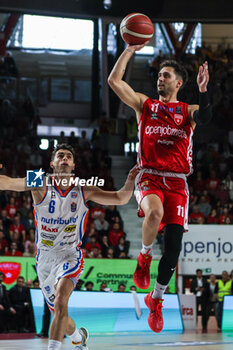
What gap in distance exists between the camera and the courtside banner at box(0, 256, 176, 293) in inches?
559

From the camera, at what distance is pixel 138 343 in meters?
11.1

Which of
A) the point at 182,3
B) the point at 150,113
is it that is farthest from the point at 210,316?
the point at 150,113

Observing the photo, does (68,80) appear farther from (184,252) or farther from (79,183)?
(79,183)

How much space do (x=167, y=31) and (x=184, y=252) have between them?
1058 cm

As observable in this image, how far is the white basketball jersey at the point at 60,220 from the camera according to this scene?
25.5 feet

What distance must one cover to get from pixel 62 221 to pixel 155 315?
1579 mm

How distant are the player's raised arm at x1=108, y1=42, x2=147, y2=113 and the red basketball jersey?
11 centimetres

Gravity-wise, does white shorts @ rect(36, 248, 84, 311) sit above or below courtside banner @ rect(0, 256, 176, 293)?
above

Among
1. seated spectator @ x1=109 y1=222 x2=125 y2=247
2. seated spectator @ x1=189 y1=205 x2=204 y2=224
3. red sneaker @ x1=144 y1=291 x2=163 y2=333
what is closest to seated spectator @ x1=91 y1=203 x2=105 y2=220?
seated spectator @ x1=109 y1=222 x2=125 y2=247

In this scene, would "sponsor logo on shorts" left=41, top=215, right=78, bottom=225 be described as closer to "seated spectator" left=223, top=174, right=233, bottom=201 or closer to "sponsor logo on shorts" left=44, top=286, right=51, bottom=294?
"sponsor logo on shorts" left=44, top=286, right=51, bottom=294

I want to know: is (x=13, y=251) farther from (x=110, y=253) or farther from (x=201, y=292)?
(x=201, y=292)

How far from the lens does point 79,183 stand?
836cm

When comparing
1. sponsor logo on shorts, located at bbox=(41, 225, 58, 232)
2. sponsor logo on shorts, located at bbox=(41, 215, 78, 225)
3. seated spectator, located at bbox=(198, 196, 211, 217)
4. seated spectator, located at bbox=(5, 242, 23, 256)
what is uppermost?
sponsor logo on shorts, located at bbox=(41, 215, 78, 225)

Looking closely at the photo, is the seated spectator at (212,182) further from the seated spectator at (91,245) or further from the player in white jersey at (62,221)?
the player in white jersey at (62,221)
